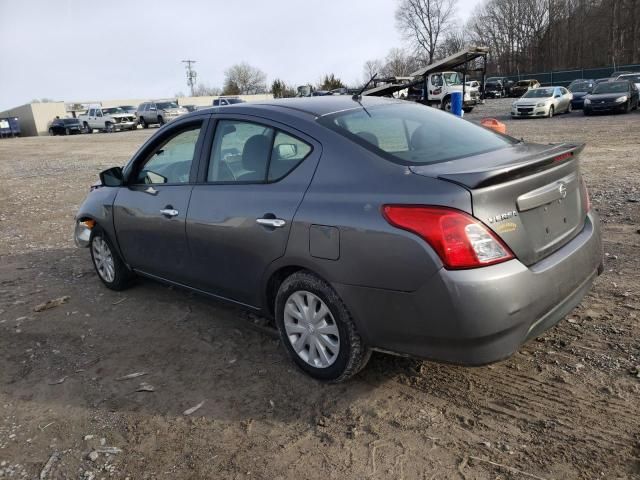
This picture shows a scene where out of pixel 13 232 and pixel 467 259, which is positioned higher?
pixel 467 259

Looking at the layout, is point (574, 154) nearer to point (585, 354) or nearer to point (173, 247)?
point (585, 354)

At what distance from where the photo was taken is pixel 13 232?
26.3ft

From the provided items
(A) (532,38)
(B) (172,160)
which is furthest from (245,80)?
(B) (172,160)

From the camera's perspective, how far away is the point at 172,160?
Result: 4199mm

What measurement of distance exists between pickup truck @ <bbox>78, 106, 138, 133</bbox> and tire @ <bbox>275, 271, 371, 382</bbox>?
41.5 m

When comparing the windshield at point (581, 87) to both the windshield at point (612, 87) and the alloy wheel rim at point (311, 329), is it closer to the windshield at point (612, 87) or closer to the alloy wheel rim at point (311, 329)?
the windshield at point (612, 87)

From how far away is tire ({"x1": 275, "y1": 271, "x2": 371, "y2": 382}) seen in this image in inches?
115

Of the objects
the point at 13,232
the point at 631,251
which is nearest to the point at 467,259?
the point at 631,251

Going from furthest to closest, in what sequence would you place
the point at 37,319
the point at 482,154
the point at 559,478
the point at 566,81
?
the point at 566,81 → the point at 37,319 → the point at 482,154 → the point at 559,478

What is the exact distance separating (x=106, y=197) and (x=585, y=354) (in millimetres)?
4076

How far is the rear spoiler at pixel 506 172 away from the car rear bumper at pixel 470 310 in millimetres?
407

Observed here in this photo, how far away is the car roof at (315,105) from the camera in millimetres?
3420

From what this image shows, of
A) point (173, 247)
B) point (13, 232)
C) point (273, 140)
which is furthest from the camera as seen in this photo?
point (13, 232)

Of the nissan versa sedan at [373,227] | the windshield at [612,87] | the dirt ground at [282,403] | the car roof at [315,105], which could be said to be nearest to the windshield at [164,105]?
the windshield at [612,87]
